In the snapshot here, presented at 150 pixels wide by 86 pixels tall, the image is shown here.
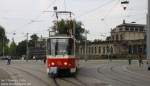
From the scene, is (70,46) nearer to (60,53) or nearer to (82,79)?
(60,53)

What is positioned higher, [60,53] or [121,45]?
[60,53]

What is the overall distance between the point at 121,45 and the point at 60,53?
105 meters

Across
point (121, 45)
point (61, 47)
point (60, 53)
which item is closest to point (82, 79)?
point (60, 53)

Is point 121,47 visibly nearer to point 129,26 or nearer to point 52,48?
point 129,26

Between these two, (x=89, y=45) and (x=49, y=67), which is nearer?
(x=49, y=67)

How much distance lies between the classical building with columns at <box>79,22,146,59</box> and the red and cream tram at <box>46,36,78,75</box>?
80.0 m

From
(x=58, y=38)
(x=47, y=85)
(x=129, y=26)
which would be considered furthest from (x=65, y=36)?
(x=129, y=26)

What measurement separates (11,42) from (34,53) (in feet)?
274

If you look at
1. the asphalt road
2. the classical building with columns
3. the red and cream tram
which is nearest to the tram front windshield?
the red and cream tram

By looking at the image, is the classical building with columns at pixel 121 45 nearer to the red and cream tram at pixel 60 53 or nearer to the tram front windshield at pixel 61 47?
the red and cream tram at pixel 60 53

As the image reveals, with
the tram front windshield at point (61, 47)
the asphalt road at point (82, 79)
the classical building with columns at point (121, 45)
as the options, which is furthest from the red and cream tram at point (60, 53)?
the classical building with columns at point (121, 45)

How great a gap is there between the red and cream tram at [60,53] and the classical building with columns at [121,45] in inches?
3148

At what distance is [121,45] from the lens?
13650 cm

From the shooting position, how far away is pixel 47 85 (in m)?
25.1
